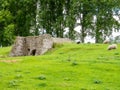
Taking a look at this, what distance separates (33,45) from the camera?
6375 centimetres

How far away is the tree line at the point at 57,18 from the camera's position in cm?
8619

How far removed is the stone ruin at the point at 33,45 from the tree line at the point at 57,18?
22.5 metres

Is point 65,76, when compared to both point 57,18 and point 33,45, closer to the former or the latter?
point 33,45

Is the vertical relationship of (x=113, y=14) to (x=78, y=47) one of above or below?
above

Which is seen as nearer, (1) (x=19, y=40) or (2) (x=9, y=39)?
(1) (x=19, y=40)

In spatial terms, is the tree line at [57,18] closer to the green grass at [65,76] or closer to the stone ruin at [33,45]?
the stone ruin at [33,45]

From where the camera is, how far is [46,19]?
91812mm

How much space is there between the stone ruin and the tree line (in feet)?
74.0

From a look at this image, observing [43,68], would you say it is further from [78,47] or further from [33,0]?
[33,0]

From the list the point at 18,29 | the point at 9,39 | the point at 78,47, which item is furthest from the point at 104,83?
the point at 18,29

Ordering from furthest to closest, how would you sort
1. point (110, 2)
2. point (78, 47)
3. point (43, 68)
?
point (110, 2) < point (78, 47) < point (43, 68)

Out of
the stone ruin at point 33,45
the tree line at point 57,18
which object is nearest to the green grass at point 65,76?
the stone ruin at point 33,45

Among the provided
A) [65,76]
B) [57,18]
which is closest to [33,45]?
[57,18]

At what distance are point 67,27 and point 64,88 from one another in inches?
2533
